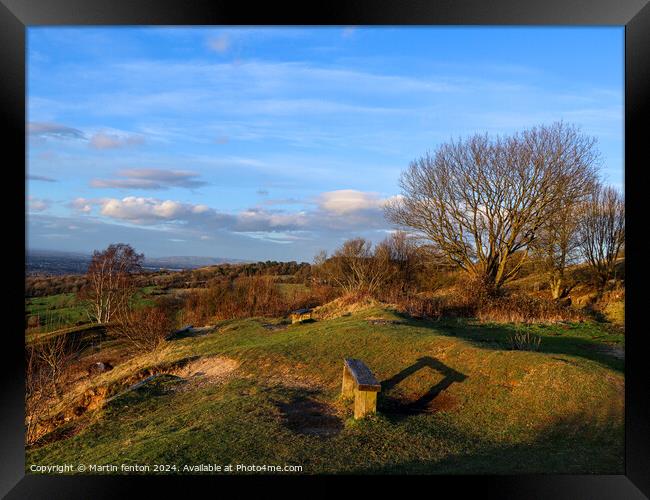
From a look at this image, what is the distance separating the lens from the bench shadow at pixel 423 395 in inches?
259

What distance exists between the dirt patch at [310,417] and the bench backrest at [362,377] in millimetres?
575

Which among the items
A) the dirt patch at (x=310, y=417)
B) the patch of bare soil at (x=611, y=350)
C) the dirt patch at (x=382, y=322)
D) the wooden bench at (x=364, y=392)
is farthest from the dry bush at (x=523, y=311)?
the wooden bench at (x=364, y=392)

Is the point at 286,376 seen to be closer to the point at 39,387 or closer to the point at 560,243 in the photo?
the point at 39,387

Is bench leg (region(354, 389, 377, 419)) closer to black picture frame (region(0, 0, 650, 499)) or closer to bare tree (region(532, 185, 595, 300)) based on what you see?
black picture frame (region(0, 0, 650, 499))

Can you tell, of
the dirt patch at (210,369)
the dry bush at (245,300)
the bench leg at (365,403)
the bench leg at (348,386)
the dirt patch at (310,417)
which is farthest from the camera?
the dry bush at (245,300)

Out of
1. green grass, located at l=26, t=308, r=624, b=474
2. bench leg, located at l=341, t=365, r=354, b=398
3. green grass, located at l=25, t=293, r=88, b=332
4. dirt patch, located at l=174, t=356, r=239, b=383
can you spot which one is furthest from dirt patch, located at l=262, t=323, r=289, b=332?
bench leg, located at l=341, t=365, r=354, b=398

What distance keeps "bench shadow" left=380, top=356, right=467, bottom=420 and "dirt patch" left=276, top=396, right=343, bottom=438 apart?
74cm

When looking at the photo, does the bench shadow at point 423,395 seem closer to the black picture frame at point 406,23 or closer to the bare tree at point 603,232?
the black picture frame at point 406,23

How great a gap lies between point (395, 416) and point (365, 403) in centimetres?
52

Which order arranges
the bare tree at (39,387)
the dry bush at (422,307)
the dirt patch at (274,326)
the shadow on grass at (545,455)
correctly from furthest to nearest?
the dry bush at (422,307)
the dirt patch at (274,326)
the bare tree at (39,387)
the shadow on grass at (545,455)

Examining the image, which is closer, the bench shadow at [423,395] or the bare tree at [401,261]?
the bench shadow at [423,395]

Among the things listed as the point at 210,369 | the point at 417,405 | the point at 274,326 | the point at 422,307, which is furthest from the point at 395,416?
the point at 422,307

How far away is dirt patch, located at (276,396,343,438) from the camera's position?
5801 mm

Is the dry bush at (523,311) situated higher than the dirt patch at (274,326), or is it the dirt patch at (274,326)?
the dry bush at (523,311)
